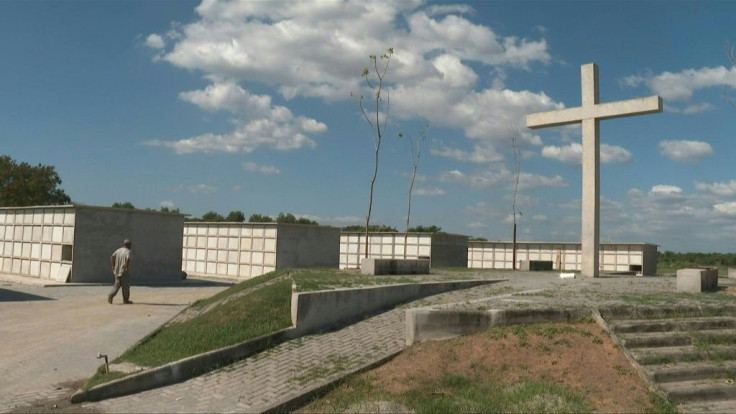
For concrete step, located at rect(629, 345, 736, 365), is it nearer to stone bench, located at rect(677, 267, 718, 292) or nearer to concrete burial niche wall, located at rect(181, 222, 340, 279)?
stone bench, located at rect(677, 267, 718, 292)

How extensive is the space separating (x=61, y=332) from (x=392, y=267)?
9534mm

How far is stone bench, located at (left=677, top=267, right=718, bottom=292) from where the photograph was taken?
15.0 m

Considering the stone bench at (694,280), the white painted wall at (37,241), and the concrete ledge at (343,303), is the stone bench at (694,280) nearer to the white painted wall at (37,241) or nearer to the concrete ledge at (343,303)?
the concrete ledge at (343,303)

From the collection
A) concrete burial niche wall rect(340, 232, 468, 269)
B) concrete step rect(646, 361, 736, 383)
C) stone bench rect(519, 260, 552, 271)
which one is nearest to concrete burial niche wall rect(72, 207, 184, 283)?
concrete burial niche wall rect(340, 232, 468, 269)

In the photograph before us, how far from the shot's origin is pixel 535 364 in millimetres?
8703

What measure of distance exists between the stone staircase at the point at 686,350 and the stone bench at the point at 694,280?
3.69 metres

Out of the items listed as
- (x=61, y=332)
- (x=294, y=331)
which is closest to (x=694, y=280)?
(x=294, y=331)

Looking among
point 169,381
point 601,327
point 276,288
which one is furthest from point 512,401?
point 276,288

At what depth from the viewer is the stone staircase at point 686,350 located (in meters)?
8.38

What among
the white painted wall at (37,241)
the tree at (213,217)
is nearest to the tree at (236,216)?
the tree at (213,217)

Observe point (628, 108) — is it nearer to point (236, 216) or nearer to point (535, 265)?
point (535, 265)

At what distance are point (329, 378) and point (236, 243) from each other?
2462cm

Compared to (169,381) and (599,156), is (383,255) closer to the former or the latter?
(599,156)

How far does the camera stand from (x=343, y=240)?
38344mm
